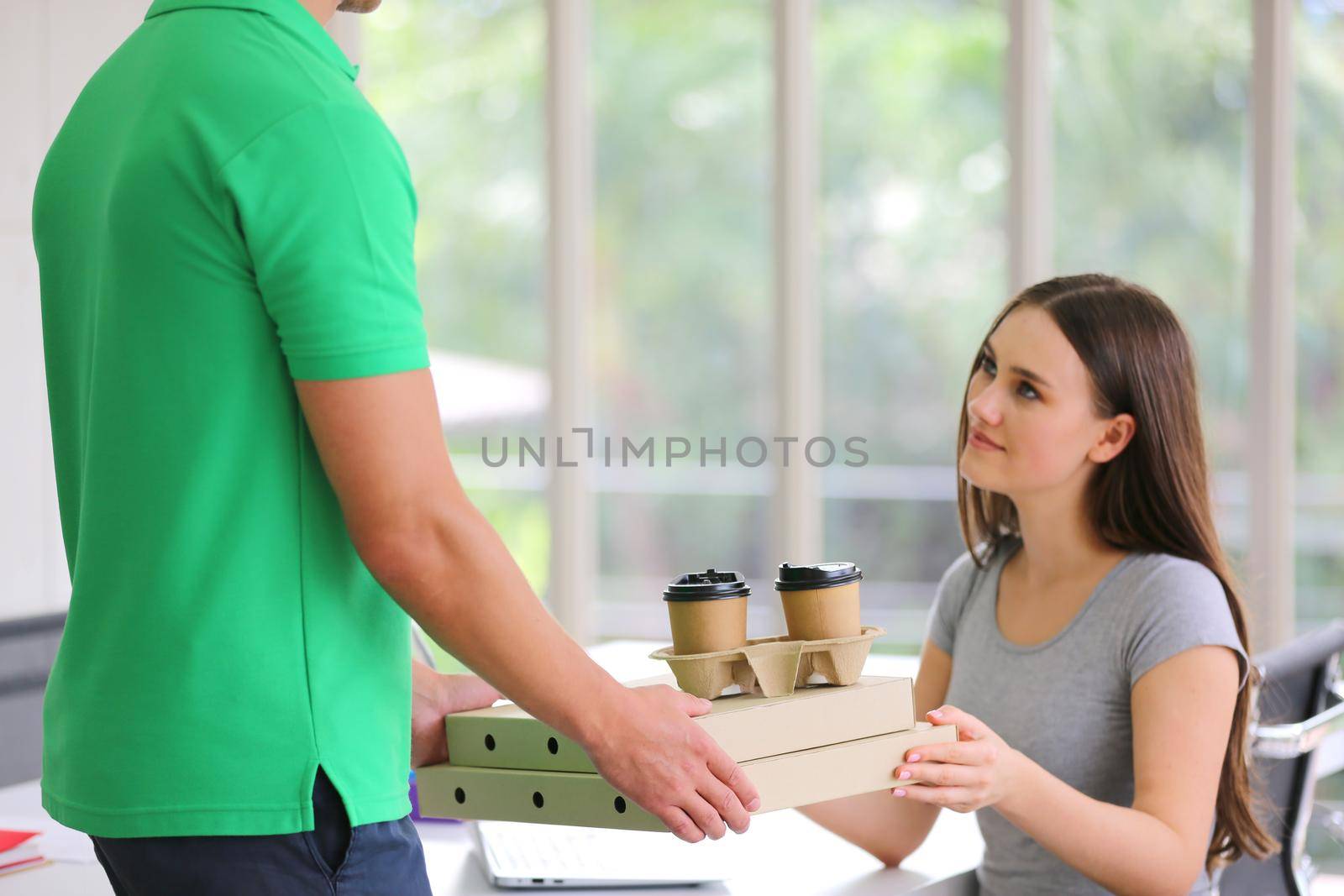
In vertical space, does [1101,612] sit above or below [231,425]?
below

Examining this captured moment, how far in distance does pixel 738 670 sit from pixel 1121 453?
2.15 ft

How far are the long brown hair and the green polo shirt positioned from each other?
36.2 inches

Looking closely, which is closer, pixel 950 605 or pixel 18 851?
pixel 18 851

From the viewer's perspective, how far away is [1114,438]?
1.53 meters

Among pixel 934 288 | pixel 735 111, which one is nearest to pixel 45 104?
pixel 735 111

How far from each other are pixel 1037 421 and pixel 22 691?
165 centimetres

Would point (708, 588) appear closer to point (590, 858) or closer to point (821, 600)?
point (821, 600)

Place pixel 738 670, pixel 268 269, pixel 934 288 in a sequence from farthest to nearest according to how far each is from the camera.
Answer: pixel 934 288
pixel 738 670
pixel 268 269

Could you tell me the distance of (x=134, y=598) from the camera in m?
0.83

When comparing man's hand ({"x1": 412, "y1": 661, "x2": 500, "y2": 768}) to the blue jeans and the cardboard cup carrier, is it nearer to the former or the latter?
the cardboard cup carrier

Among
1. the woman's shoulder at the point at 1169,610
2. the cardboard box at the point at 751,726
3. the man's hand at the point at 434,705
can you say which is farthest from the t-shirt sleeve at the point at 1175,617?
the man's hand at the point at 434,705

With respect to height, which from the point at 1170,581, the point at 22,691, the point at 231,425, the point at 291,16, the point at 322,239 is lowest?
the point at 22,691

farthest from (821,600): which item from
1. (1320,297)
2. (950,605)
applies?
(1320,297)

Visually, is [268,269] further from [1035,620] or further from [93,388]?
[1035,620]
